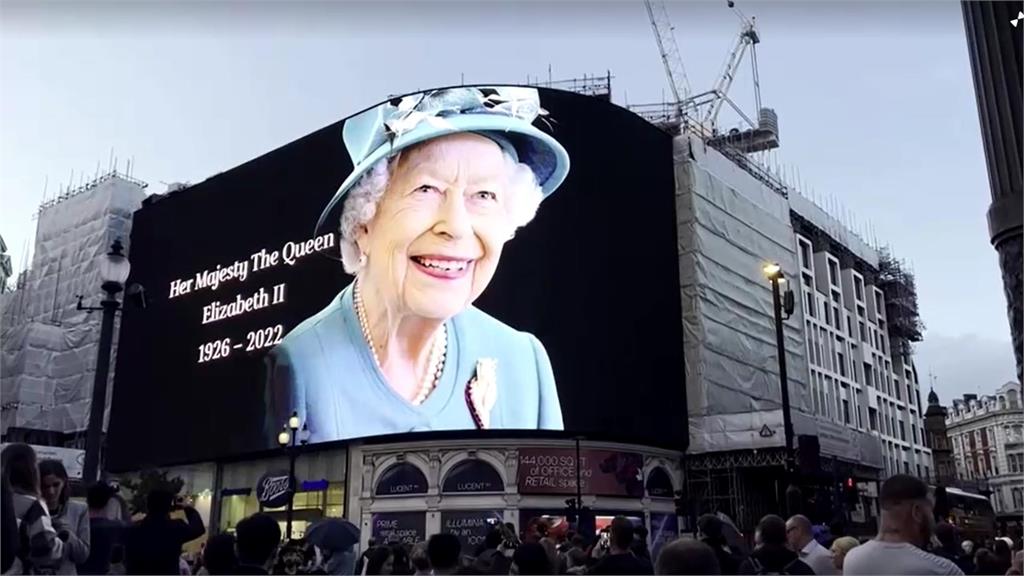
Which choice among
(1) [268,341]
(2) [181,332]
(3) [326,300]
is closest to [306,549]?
(3) [326,300]

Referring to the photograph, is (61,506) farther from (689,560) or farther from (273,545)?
(689,560)

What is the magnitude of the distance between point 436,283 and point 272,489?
11.6 m

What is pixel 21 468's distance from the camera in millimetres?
4910

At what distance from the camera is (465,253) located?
33.5 metres

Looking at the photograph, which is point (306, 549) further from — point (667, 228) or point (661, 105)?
point (661, 105)

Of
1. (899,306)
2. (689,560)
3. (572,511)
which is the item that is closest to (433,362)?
(572,511)

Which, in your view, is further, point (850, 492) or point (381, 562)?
point (850, 492)

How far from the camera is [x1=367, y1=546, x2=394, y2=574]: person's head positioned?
8594mm

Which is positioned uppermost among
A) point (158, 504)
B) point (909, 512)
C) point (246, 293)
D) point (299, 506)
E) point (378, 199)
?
point (378, 199)

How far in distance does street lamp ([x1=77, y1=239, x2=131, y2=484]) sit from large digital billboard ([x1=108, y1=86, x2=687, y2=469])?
2192 cm

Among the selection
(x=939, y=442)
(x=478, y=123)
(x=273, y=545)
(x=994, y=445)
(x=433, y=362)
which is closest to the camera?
(x=273, y=545)

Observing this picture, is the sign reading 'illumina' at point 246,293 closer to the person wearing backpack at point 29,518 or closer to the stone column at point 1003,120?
the person wearing backpack at point 29,518

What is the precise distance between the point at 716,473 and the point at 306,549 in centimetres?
2984

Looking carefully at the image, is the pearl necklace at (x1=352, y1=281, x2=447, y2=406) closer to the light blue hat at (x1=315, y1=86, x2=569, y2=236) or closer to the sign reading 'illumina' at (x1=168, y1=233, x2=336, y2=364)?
the sign reading 'illumina' at (x1=168, y1=233, x2=336, y2=364)
